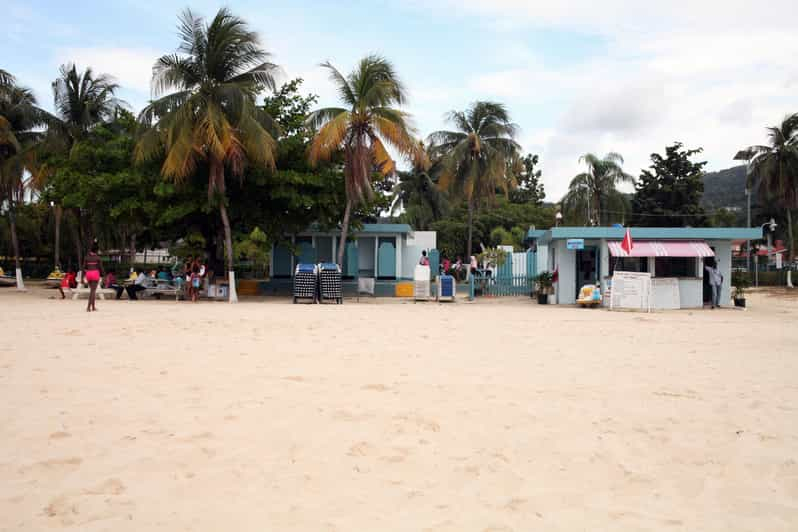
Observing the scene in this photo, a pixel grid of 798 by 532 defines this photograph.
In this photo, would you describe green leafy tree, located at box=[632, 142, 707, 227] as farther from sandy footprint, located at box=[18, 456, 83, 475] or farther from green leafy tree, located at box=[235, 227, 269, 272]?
sandy footprint, located at box=[18, 456, 83, 475]

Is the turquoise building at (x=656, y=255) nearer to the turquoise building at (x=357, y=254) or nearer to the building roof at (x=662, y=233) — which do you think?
the building roof at (x=662, y=233)

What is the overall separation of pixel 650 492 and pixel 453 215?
44.8 meters

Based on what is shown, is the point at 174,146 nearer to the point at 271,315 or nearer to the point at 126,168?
the point at 126,168

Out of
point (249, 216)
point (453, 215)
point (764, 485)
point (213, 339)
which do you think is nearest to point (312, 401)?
point (764, 485)

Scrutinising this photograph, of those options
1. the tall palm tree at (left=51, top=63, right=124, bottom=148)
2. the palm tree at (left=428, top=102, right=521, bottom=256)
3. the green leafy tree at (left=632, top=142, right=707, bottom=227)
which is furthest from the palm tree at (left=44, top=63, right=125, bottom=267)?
the green leafy tree at (left=632, top=142, right=707, bottom=227)

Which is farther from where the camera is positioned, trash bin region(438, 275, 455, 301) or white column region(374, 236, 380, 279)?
white column region(374, 236, 380, 279)

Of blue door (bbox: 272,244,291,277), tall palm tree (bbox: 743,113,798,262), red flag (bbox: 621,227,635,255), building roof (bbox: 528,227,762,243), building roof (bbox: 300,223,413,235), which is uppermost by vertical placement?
tall palm tree (bbox: 743,113,798,262)

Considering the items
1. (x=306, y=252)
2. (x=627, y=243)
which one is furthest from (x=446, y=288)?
(x=306, y=252)

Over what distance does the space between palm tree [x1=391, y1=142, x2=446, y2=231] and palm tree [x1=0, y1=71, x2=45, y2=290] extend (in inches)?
866

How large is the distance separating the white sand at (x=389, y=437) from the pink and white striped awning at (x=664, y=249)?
10.8 m

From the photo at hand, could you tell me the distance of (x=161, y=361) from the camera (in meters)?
7.76

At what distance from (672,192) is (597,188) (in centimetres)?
730

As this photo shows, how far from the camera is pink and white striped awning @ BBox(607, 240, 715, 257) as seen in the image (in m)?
20.1

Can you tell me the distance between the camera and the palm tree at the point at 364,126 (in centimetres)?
2212
